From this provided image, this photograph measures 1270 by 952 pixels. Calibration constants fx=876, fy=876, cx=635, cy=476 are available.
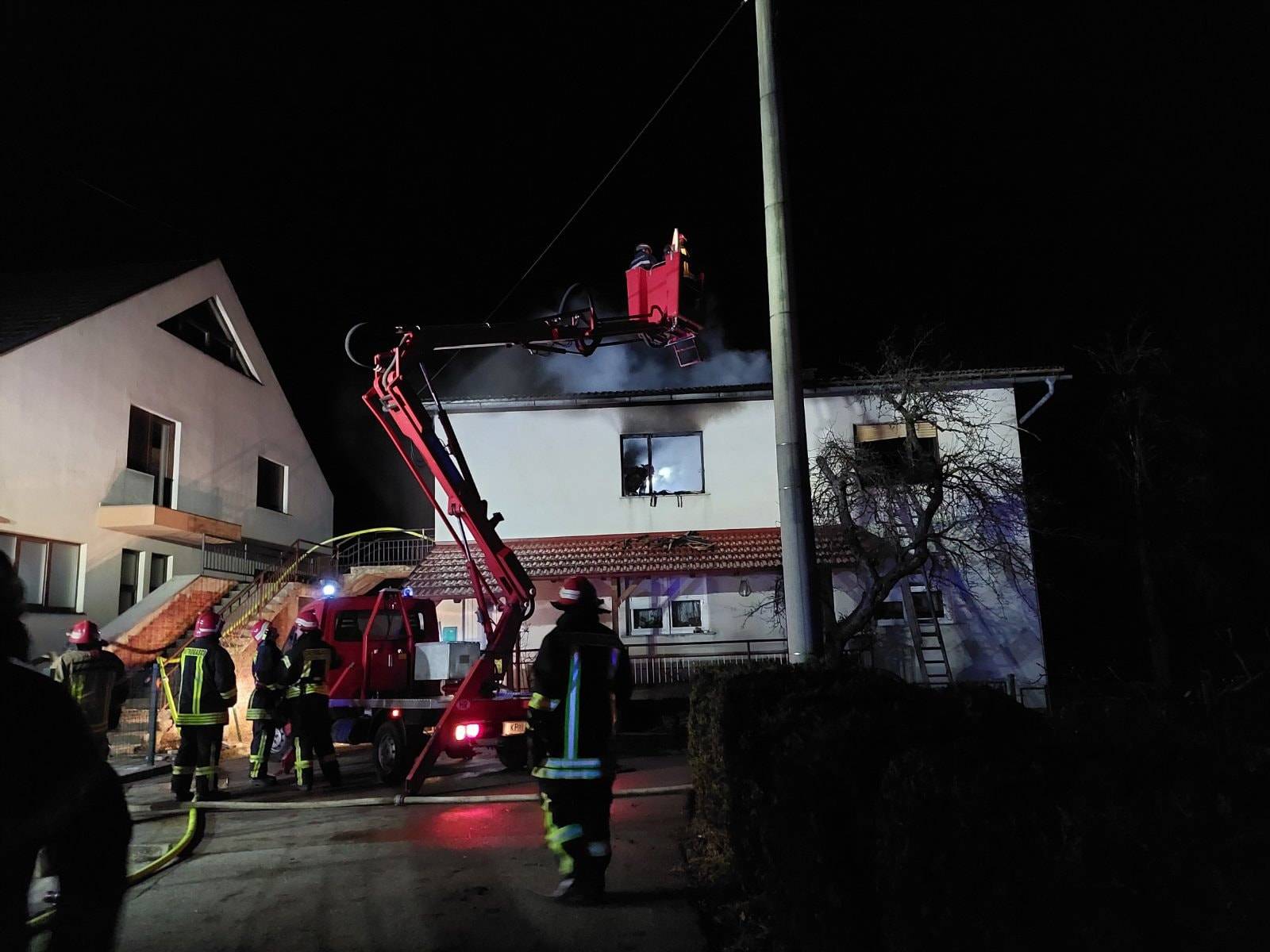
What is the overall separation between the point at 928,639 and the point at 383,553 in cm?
1487

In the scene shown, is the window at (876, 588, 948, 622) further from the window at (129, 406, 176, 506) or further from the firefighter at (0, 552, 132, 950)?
the firefighter at (0, 552, 132, 950)

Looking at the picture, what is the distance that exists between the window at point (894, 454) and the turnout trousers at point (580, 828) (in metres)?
11.1

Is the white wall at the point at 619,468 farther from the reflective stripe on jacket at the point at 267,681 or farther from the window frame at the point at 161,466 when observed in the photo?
the reflective stripe on jacket at the point at 267,681

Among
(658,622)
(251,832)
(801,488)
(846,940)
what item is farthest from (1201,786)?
(658,622)

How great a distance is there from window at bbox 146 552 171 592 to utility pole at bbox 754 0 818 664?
693 inches

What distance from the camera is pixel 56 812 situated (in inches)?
76.7

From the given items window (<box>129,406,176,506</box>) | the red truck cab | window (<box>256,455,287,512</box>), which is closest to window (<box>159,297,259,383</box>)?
window (<box>129,406,176,506</box>)

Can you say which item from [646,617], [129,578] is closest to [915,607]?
[646,617]

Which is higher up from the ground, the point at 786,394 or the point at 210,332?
the point at 210,332

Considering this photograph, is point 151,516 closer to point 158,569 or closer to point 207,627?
point 158,569

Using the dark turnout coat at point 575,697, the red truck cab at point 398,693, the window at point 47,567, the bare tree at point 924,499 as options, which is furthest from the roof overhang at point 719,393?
the dark turnout coat at point 575,697

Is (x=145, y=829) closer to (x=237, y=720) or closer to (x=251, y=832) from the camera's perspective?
(x=251, y=832)

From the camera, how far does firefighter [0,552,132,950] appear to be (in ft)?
6.19

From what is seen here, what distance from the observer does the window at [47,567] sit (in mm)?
15648
